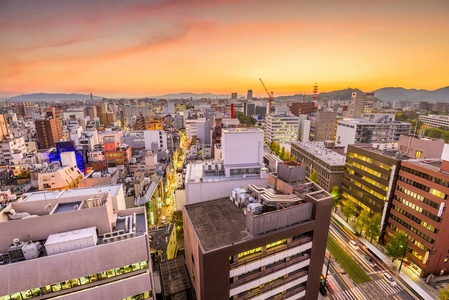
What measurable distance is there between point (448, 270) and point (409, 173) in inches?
849

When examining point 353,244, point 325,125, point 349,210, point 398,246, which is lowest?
point 353,244

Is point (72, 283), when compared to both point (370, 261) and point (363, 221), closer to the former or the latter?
point (370, 261)

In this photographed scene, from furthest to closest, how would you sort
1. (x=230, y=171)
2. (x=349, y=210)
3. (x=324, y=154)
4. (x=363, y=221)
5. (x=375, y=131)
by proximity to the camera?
(x=375, y=131) < (x=324, y=154) < (x=349, y=210) < (x=363, y=221) < (x=230, y=171)

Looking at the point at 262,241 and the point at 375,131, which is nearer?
the point at 262,241

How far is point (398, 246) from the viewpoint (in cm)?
4547

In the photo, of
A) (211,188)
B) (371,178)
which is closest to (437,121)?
(371,178)

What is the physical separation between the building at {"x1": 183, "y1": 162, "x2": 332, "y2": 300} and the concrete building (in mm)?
6700

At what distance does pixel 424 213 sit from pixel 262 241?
137ft

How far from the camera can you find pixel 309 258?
32.1m

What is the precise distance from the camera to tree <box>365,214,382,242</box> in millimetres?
51438

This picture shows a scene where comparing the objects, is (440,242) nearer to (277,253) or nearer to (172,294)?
(277,253)

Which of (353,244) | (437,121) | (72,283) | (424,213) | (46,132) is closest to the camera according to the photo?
(72,283)

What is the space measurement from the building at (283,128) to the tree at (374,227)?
281ft

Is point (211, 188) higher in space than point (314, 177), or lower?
higher
